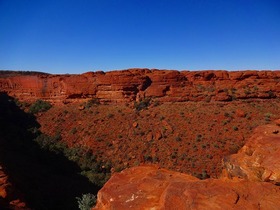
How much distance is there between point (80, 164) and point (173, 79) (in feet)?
51.9

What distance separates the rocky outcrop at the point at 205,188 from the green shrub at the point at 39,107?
101 ft

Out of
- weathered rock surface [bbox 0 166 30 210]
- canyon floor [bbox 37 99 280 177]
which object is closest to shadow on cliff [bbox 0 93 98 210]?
weathered rock surface [bbox 0 166 30 210]

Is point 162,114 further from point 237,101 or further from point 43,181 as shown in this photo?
point 43,181

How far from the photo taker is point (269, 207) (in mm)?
6023

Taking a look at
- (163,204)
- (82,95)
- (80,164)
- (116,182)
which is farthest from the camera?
(82,95)

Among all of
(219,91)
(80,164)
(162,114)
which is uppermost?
(219,91)

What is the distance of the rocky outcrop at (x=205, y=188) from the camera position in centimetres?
631

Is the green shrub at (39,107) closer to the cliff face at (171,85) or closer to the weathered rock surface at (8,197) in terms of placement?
the cliff face at (171,85)

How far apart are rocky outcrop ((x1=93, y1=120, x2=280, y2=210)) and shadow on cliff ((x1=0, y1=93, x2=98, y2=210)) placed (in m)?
8.93

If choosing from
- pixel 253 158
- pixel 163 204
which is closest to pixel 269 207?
pixel 163 204

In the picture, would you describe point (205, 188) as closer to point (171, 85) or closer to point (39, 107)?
point (171, 85)

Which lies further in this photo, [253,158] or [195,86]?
[195,86]

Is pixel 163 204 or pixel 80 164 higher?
pixel 163 204

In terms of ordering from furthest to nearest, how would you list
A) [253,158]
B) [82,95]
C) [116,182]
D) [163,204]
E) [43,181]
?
[82,95] → [43,181] → [253,158] → [116,182] → [163,204]
